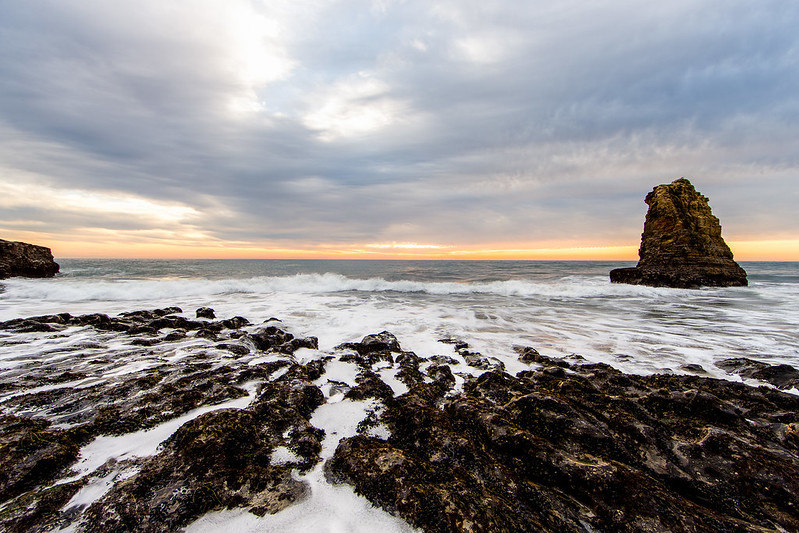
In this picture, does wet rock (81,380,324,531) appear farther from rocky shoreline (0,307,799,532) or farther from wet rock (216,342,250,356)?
wet rock (216,342,250,356)

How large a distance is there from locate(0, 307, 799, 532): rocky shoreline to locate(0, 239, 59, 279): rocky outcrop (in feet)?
108

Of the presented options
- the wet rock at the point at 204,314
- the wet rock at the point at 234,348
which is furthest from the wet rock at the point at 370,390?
the wet rock at the point at 204,314

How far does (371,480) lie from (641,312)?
16.7 meters

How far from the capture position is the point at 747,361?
666cm

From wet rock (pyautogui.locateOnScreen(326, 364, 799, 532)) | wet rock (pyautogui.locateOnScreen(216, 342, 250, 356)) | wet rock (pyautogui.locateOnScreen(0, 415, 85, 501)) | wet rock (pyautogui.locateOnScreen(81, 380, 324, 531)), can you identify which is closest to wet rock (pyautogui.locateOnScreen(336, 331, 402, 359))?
wet rock (pyautogui.locateOnScreen(216, 342, 250, 356))

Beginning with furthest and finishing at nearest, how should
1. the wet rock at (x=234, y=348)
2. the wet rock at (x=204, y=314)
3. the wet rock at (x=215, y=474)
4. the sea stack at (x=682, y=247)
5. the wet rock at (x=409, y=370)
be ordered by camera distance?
1. the sea stack at (x=682, y=247)
2. the wet rock at (x=204, y=314)
3. the wet rock at (x=234, y=348)
4. the wet rock at (x=409, y=370)
5. the wet rock at (x=215, y=474)

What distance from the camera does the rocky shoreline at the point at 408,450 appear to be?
7.75 feet

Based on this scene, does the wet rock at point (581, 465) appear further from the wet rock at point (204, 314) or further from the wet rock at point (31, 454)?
the wet rock at point (204, 314)

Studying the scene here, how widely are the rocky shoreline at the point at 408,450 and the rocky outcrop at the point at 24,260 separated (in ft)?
108

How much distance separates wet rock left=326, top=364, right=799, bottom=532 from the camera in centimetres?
239

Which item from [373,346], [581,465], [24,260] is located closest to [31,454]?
[581,465]

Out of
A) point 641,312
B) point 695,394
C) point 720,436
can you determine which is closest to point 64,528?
point 720,436

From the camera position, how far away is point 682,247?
2809cm

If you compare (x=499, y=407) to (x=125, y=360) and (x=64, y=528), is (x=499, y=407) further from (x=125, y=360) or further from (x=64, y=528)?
(x=125, y=360)
